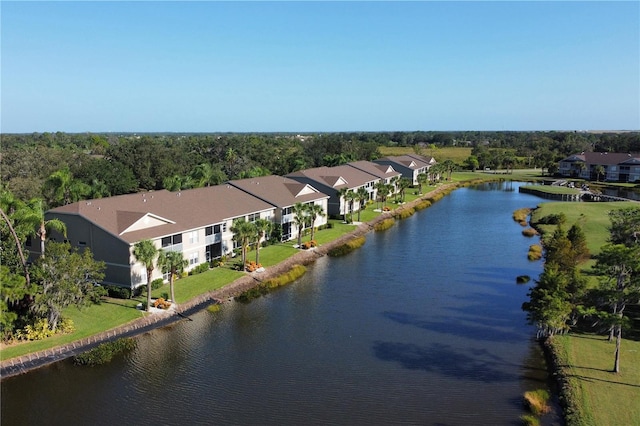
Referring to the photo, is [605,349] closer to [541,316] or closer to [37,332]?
[541,316]

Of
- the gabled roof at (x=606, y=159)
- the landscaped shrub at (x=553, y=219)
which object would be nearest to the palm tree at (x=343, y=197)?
the landscaped shrub at (x=553, y=219)

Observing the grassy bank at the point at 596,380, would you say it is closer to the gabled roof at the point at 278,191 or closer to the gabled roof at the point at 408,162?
the gabled roof at the point at 278,191

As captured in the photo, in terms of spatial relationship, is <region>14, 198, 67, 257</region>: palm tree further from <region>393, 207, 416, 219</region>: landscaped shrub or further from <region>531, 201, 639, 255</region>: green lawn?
<region>393, 207, 416, 219</region>: landscaped shrub

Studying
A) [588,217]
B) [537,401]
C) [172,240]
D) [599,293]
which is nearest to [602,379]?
[537,401]

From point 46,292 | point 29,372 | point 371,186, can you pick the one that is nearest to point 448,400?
point 29,372

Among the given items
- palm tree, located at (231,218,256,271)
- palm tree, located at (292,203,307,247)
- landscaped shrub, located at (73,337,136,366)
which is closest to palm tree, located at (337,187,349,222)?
palm tree, located at (292,203,307,247)
